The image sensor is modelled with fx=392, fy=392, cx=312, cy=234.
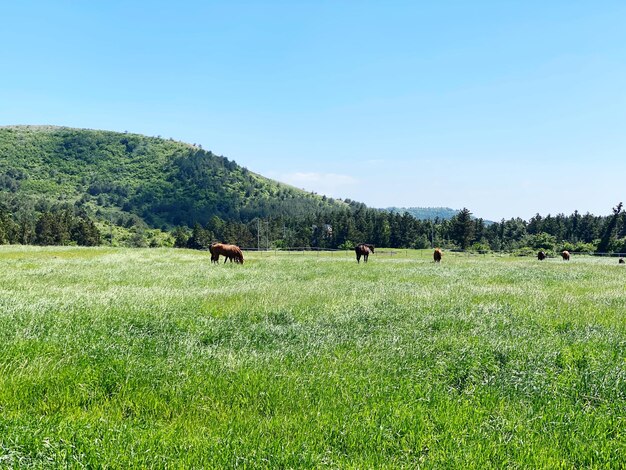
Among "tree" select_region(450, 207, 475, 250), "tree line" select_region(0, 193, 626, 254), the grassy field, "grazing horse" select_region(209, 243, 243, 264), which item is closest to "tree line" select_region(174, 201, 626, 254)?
"tree line" select_region(0, 193, 626, 254)

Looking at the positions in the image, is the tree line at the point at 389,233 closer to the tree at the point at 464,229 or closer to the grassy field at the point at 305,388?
the tree at the point at 464,229

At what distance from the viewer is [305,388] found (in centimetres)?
604

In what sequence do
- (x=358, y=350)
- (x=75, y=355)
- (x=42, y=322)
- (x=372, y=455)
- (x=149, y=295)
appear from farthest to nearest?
(x=149, y=295) < (x=42, y=322) < (x=358, y=350) < (x=75, y=355) < (x=372, y=455)

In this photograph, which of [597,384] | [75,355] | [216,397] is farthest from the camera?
[75,355]

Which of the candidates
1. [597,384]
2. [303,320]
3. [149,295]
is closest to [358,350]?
[303,320]

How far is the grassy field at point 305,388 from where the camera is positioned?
14.0 ft

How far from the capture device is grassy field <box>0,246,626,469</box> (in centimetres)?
426

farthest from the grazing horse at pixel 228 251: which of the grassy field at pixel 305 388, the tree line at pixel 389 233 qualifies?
the tree line at pixel 389 233

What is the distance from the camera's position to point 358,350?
806 cm

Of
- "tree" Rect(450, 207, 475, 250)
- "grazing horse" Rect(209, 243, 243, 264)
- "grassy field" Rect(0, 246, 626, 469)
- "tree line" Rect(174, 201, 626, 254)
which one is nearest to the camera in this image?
"grassy field" Rect(0, 246, 626, 469)

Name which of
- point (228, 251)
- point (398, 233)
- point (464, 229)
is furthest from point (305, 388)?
point (398, 233)

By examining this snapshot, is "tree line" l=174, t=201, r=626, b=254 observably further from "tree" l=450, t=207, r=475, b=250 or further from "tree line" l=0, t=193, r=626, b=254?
"tree" l=450, t=207, r=475, b=250

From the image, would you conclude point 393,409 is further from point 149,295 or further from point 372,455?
point 149,295

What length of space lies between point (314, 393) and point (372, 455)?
5.80 feet
